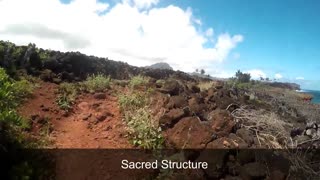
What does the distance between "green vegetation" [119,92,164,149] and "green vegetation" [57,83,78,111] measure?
4.54 ft

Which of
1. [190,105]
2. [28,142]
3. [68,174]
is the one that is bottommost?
[68,174]

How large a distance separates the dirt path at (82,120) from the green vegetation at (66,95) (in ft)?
0.47

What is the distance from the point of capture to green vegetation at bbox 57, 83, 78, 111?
8946 mm

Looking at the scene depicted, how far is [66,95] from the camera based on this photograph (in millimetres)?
9586

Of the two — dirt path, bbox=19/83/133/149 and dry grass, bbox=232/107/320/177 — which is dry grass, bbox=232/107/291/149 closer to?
dry grass, bbox=232/107/320/177

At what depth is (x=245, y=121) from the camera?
8578 mm

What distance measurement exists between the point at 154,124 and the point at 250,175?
2.48m

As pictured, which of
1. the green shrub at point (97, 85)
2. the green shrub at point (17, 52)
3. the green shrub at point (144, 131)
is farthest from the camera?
the green shrub at point (17, 52)

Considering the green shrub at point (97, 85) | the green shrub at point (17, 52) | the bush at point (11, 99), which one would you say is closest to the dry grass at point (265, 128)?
→ the green shrub at point (97, 85)

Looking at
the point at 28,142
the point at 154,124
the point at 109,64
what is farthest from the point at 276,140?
the point at 109,64

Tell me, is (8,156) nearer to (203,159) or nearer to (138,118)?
(138,118)

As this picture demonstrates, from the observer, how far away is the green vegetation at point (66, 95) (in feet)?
29.4

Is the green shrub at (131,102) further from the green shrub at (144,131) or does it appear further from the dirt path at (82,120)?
the green shrub at (144,131)

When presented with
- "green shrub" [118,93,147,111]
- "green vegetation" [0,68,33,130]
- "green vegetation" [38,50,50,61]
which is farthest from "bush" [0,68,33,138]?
"green vegetation" [38,50,50,61]
